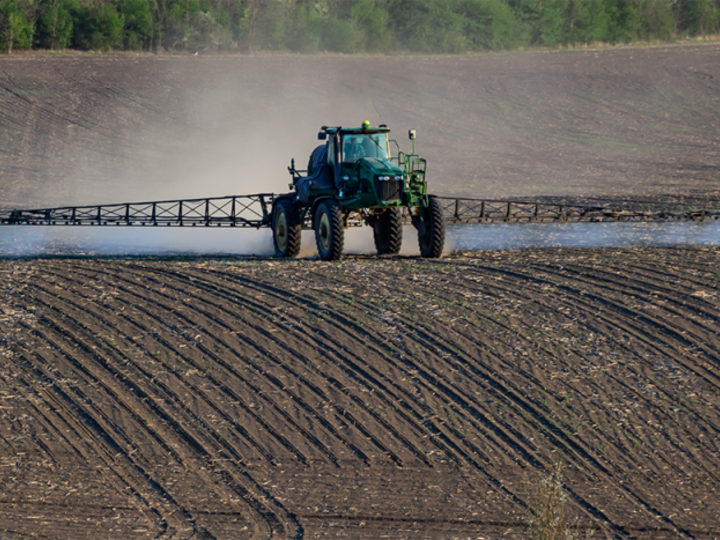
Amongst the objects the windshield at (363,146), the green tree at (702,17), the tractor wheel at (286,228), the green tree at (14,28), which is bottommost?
the tractor wheel at (286,228)

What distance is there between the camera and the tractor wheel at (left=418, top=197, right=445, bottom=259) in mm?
17141

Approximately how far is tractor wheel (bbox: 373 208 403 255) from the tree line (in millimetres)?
34167

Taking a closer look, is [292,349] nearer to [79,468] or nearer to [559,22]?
[79,468]

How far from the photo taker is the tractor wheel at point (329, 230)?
16.8 meters

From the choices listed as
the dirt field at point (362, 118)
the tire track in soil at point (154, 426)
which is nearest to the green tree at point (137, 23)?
the dirt field at point (362, 118)

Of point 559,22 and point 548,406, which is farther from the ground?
point 559,22

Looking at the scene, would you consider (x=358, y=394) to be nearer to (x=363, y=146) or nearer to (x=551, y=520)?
(x=551, y=520)

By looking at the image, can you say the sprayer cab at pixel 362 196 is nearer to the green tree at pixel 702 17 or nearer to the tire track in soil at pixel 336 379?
the tire track in soil at pixel 336 379

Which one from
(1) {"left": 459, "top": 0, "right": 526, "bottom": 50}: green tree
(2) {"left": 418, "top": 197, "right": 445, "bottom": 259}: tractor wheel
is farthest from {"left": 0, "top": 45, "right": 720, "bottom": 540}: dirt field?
(1) {"left": 459, "top": 0, "right": 526, "bottom": 50}: green tree

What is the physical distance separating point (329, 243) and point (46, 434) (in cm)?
820

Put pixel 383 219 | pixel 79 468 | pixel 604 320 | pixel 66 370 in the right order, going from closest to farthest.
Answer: pixel 79 468 < pixel 66 370 < pixel 604 320 < pixel 383 219

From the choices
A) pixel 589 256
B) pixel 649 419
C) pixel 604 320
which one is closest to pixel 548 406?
pixel 649 419

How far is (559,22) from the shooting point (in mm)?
58688

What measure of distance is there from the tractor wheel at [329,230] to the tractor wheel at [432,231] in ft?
5.11
